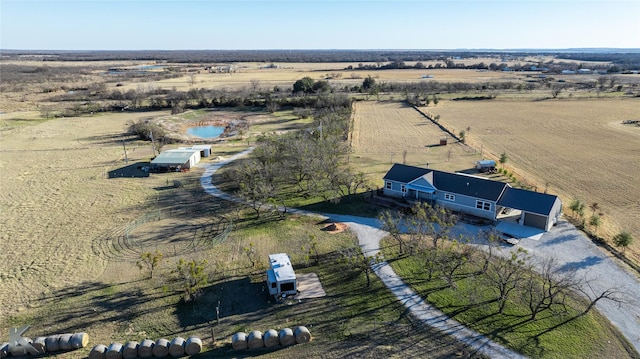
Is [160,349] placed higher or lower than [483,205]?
lower

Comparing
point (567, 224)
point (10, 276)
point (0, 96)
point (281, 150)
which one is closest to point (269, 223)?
point (281, 150)

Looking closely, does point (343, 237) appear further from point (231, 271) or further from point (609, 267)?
point (609, 267)

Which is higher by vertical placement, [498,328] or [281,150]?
[281,150]

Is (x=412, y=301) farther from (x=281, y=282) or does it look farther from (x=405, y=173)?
(x=405, y=173)

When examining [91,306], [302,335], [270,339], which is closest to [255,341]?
[270,339]

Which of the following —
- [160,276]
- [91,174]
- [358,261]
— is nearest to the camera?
[358,261]
